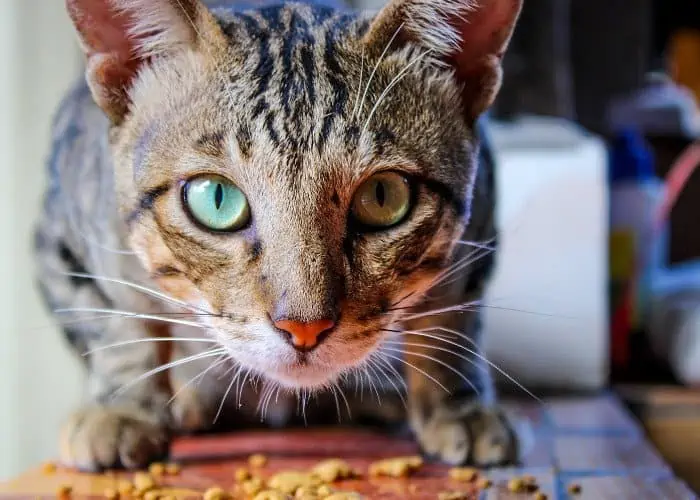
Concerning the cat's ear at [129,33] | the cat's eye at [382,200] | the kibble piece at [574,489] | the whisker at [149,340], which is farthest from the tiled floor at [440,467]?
the cat's ear at [129,33]

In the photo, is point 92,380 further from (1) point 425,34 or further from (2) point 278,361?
(1) point 425,34

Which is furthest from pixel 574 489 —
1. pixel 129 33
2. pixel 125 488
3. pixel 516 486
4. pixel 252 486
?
pixel 129 33

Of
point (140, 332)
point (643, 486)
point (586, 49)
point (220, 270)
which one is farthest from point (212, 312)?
point (586, 49)

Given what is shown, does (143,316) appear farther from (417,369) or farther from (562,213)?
(562,213)

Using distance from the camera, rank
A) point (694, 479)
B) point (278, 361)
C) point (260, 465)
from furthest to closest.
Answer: point (694, 479) < point (260, 465) < point (278, 361)

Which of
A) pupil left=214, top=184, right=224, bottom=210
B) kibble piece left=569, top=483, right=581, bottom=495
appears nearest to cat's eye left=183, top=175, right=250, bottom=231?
pupil left=214, top=184, right=224, bottom=210

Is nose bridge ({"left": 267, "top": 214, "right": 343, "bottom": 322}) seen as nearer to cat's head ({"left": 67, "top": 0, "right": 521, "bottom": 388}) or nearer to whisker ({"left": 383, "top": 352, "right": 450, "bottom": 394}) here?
cat's head ({"left": 67, "top": 0, "right": 521, "bottom": 388})
